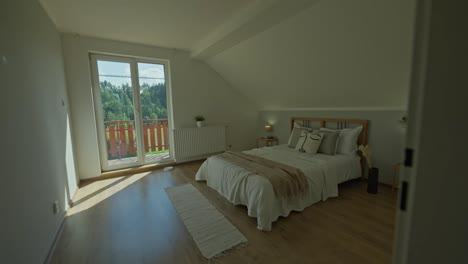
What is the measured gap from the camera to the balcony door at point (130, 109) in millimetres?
3574

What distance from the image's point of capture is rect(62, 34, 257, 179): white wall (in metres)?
3.22

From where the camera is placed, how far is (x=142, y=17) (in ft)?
8.45

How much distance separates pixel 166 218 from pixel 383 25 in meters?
3.08

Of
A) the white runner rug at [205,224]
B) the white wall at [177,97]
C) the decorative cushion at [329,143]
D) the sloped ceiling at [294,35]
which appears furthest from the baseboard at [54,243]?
the decorative cushion at [329,143]

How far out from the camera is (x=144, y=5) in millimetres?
2273

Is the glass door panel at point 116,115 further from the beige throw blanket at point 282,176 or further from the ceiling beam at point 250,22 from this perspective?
the beige throw blanket at point 282,176

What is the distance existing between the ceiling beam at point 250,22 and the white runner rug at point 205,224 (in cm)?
237

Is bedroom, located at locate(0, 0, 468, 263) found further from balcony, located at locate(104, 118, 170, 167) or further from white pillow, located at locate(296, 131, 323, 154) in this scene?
white pillow, located at locate(296, 131, 323, 154)

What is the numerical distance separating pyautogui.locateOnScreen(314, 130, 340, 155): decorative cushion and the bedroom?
0.46 m

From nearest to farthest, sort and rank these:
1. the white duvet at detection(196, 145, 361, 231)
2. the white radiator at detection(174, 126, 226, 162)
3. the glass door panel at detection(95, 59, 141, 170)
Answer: the white duvet at detection(196, 145, 361, 231) → the glass door panel at detection(95, 59, 141, 170) → the white radiator at detection(174, 126, 226, 162)

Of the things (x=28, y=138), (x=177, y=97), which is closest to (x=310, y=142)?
(x=177, y=97)

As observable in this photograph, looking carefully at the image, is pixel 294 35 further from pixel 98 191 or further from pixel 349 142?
pixel 98 191

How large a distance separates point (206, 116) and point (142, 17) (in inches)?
93.1

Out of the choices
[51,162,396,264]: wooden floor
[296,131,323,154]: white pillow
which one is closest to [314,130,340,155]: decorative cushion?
[296,131,323,154]: white pillow
